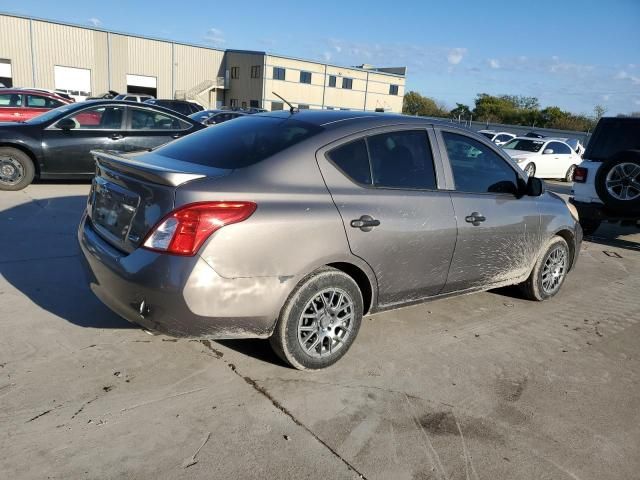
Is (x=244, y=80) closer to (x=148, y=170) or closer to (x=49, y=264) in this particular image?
(x=49, y=264)

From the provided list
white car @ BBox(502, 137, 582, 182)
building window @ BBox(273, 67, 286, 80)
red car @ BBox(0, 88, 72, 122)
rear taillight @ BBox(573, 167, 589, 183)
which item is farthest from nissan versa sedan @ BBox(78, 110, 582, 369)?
building window @ BBox(273, 67, 286, 80)

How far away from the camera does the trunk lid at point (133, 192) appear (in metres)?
3.00

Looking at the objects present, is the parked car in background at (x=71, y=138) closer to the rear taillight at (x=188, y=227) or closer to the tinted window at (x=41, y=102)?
the rear taillight at (x=188, y=227)

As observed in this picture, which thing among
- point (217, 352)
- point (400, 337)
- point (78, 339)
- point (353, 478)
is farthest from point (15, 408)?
point (400, 337)

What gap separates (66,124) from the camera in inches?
340

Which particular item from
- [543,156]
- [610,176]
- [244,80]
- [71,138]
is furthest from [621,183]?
[244,80]

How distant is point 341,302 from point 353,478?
1.20 metres

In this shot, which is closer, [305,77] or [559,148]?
[559,148]

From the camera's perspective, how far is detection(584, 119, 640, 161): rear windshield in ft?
26.2

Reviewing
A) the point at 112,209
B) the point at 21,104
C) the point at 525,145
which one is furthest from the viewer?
the point at 525,145

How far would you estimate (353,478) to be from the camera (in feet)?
8.45

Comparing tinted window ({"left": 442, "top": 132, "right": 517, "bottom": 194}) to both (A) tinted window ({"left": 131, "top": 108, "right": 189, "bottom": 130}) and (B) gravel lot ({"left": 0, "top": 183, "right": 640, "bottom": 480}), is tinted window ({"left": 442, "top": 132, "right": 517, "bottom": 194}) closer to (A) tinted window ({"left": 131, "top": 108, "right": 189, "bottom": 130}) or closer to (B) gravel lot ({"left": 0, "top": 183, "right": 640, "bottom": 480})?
(B) gravel lot ({"left": 0, "top": 183, "right": 640, "bottom": 480})

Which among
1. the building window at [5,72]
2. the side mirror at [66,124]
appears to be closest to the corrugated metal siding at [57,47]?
the building window at [5,72]

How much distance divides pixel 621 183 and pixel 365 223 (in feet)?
17.7
